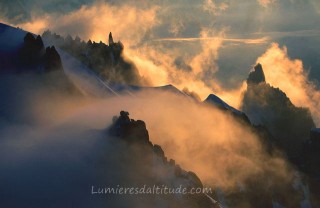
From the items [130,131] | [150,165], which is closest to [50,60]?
[130,131]

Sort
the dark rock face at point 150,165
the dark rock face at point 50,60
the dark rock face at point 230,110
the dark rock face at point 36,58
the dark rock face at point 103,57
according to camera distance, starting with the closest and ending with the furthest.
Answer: the dark rock face at point 150,165, the dark rock face at point 50,60, the dark rock face at point 36,58, the dark rock face at point 230,110, the dark rock face at point 103,57

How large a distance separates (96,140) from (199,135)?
58564 millimetres

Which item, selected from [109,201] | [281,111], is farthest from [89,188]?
[281,111]

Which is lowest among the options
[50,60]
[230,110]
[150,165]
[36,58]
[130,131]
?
[150,165]

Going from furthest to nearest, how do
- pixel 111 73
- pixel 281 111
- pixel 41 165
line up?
pixel 281 111 → pixel 111 73 → pixel 41 165

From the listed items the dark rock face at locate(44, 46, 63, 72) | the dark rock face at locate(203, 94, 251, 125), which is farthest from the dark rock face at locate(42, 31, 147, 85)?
the dark rock face at locate(44, 46, 63, 72)

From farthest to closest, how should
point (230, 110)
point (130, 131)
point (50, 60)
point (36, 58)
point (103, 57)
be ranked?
point (103, 57) < point (230, 110) < point (36, 58) < point (50, 60) < point (130, 131)

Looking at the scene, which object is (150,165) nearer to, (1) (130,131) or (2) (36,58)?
(1) (130,131)

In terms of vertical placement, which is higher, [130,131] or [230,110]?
[230,110]

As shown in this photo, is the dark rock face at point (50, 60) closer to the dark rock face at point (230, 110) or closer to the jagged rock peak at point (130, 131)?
the jagged rock peak at point (130, 131)

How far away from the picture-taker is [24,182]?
234ft

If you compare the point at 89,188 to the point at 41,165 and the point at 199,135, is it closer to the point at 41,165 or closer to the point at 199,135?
the point at 41,165

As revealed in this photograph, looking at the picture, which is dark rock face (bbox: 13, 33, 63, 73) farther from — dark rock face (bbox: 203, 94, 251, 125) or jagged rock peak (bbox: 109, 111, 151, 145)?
dark rock face (bbox: 203, 94, 251, 125)

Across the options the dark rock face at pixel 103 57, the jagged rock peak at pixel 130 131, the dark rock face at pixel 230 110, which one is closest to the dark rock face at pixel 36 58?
the jagged rock peak at pixel 130 131
